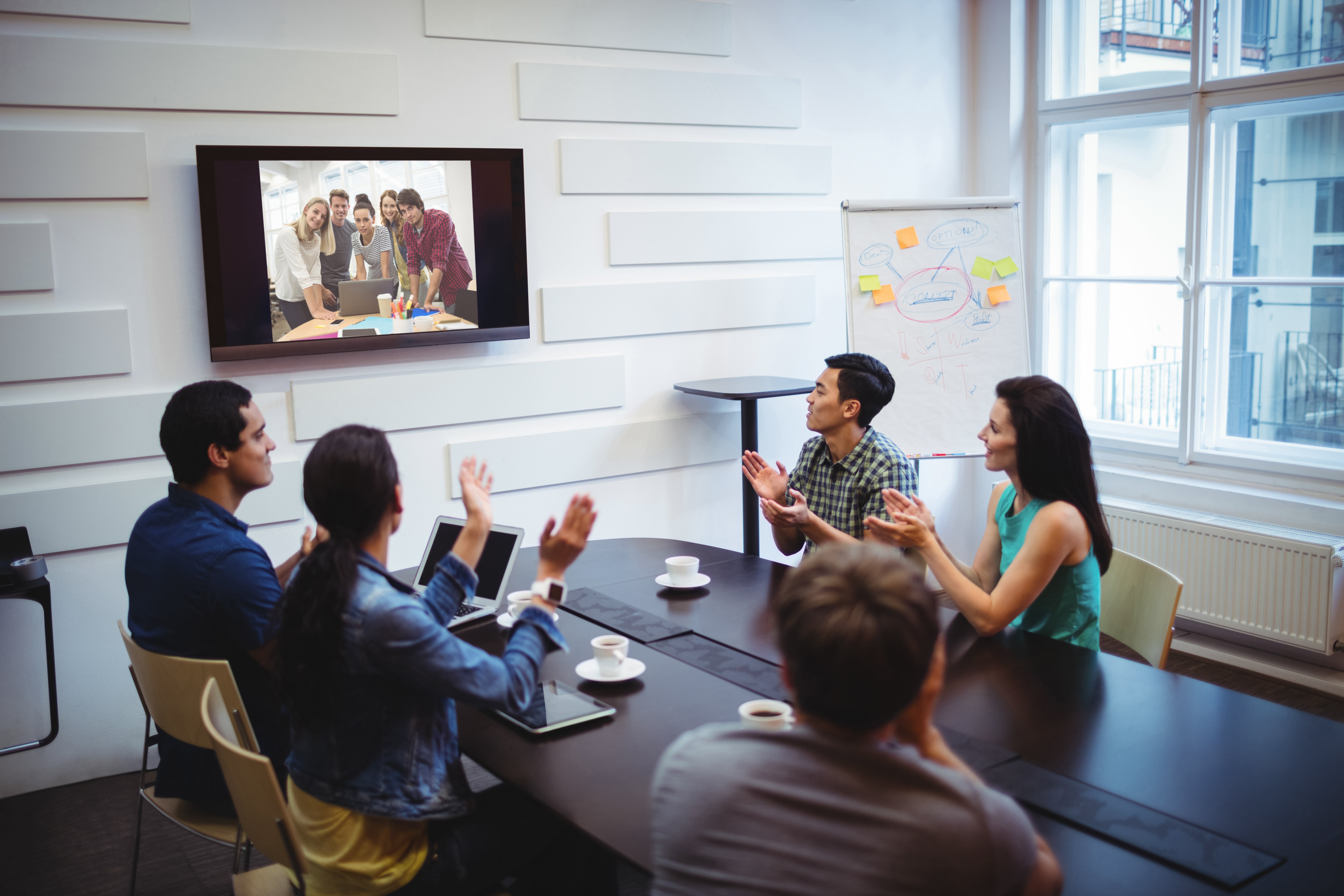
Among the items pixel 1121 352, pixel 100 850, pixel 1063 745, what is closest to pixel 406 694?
pixel 1063 745

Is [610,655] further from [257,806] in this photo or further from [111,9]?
[111,9]

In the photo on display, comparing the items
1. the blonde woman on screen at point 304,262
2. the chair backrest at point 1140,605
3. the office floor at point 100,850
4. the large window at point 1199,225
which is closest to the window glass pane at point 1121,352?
the large window at point 1199,225

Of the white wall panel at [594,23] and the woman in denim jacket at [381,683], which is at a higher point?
the white wall panel at [594,23]

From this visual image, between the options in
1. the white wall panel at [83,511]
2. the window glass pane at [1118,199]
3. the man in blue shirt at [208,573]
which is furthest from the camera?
the window glass pane at [1118,199]

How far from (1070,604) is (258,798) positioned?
1.65m

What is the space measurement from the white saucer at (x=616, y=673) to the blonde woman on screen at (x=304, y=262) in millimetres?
2001

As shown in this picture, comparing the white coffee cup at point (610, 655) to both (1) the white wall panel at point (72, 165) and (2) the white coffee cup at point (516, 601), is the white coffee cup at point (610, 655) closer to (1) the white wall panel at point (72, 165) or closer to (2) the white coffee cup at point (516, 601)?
(2) the white coffee cup at point (516, 601)

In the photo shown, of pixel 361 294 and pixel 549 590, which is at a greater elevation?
pixel 361 294

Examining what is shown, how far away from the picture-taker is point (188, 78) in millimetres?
3262

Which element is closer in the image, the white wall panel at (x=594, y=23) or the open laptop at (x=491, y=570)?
the open laptop at (x=491, y=570)

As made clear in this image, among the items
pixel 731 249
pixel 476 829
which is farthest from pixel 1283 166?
pixel 476 829

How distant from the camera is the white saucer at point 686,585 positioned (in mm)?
2566

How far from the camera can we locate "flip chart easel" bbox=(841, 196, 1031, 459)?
14.2 ft

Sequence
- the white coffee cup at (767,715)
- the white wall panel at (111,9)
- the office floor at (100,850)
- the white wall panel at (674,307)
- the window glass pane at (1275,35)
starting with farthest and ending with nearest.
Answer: the white wall panel at (674,307), the window glass pane at (1275,35), the white wall panel at (111,9), the office floor at (100,850), the white coffee cup at (767,715)
